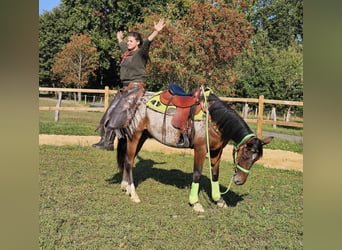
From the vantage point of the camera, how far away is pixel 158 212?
146 inches

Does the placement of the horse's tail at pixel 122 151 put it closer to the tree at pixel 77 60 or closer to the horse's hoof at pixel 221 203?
the horse's hoof at pixel 221 203

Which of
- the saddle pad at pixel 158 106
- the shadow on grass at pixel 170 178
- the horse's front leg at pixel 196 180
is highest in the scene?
the saddle pad at pixel 158 106

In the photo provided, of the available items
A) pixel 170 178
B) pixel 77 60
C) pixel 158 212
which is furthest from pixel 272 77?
pixel 158 212

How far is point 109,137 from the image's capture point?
4.43 metres

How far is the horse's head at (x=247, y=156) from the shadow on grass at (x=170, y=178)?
93 centimetres

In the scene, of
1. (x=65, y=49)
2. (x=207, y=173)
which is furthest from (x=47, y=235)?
(x=65, y=49)

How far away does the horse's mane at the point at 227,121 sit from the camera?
11.6 ft

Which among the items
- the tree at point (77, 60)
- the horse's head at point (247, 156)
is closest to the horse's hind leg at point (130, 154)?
the horse's head at point (247, 156)

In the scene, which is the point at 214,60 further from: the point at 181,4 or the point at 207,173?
the point at 181,4

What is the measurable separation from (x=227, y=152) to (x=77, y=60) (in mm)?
20708

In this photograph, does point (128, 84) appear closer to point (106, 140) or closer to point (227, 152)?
point (106, 140)

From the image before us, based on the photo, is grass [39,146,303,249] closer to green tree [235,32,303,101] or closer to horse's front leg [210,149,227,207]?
horse's front leg [210,149,227,207]
